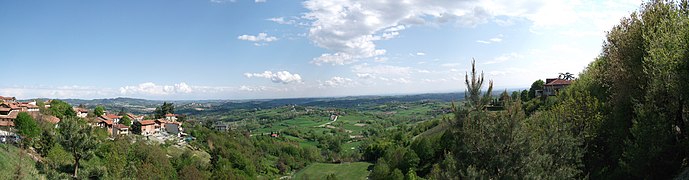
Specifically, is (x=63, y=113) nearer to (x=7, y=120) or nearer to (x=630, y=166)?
(x=7, y=120)

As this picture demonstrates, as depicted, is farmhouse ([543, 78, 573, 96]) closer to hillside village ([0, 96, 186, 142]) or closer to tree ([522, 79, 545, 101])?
tree ([522, 79, 545, 101])

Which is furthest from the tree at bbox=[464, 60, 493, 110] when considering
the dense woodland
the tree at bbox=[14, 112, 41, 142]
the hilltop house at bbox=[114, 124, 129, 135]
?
the hilltop house at bbox=[114, 124, 129, 135]

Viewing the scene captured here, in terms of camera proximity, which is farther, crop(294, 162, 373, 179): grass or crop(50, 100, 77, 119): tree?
crop(294, 162, 373, 179): grass

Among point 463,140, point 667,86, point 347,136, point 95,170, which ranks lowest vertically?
point 347,136

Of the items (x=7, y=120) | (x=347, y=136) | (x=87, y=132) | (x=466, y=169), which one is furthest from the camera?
(x=347, y=136)

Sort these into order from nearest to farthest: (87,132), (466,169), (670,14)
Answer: (466,169) < (670,14) < (87,132)

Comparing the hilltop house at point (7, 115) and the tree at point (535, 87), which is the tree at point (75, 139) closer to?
the hilltop house at point (7, 115)

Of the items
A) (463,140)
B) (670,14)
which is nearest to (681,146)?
(670,14)

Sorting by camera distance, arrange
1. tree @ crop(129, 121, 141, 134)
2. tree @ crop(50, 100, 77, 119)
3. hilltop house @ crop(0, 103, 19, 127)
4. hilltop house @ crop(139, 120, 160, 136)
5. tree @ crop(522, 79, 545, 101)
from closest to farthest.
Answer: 1. hilltop house @ crop(0, 103, 19, 127)
2. tree @ crop(50, 100, 77, 119)
3. tree @ crop(522, 79, 545, 101)
4. tree @ crop(129, 121, 141, 134)
5. hilltop house @ crop(139, 120, 160, 136)
